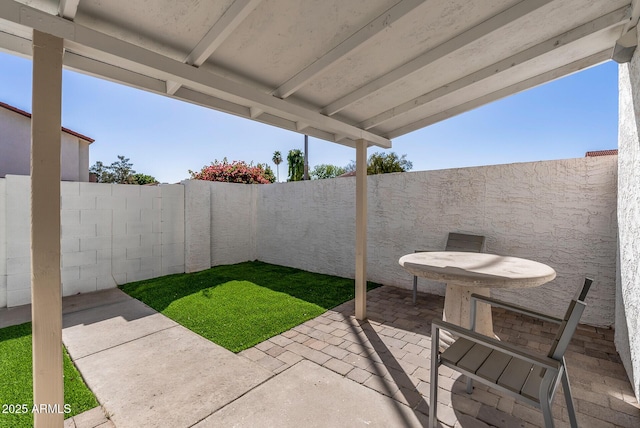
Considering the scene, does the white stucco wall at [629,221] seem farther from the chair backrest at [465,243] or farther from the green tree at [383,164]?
the green tree at [383,164]

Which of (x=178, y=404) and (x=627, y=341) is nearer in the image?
(x=178, y=404)

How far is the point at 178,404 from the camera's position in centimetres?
243

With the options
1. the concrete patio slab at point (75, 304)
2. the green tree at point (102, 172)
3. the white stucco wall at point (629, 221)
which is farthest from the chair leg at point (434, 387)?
the green tree at point (102, 172)

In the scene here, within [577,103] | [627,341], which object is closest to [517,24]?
[627,341]

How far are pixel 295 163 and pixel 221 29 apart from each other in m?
33.0

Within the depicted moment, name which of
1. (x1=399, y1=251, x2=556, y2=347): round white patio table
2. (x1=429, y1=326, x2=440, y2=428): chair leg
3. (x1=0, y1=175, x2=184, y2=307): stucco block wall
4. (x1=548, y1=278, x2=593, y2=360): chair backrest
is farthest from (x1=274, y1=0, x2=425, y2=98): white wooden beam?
(x1=0, y1=175, x2=184, y2=307): stucco block wall

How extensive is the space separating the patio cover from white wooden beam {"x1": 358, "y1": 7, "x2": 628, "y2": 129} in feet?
0.04

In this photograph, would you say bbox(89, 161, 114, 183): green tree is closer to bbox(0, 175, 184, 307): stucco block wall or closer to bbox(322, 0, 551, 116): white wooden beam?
bbox(0, 175, 184, 307): stucco block wall

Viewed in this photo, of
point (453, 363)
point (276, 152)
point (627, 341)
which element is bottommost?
point (627, 341)

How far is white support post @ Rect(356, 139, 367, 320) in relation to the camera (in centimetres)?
421

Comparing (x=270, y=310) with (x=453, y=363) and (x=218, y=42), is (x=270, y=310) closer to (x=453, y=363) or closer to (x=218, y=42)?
(x=453, y=363)

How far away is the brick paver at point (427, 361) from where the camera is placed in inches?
91.0

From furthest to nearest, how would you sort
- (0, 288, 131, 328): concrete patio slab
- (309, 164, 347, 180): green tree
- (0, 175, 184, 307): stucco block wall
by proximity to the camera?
(309, 164, 347, 180): green tree → (0, 175, 184, 307): stucco block wall → (0, 288, 131, 328): concrete patio slab

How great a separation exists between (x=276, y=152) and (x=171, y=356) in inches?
1519
